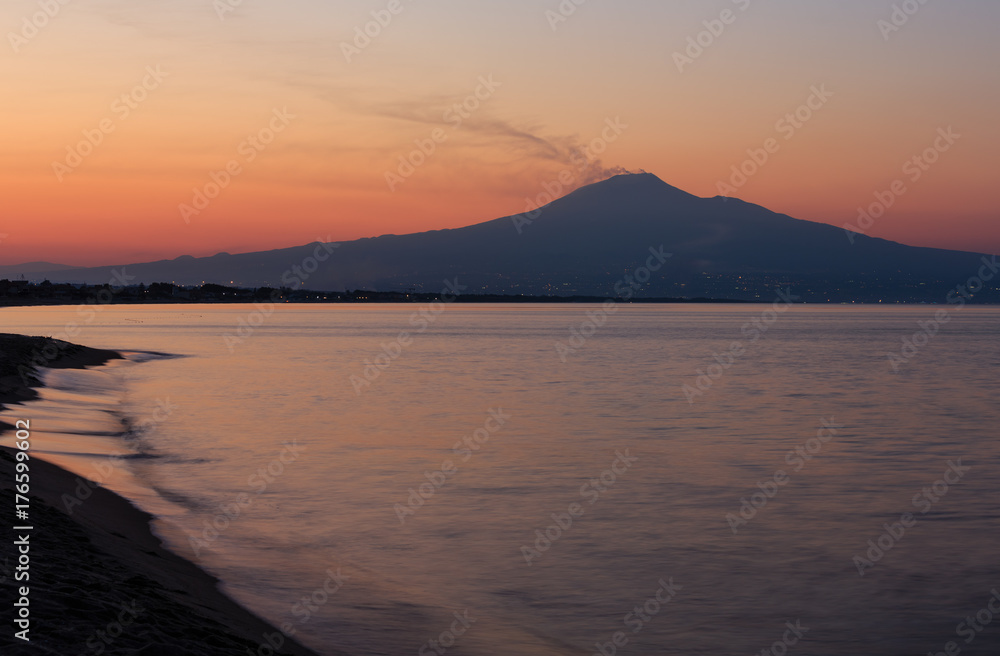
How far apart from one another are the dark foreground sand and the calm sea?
63 centimetres

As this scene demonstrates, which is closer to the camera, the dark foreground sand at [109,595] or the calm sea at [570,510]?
the dark foreground sand at [109,595]

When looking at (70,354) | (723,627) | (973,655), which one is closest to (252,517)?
(723,627)

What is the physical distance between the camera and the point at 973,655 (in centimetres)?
1002

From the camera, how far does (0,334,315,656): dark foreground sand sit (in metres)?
7.82

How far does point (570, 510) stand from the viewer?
55.8 feet

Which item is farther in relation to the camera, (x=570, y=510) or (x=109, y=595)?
(x=570, y=510)

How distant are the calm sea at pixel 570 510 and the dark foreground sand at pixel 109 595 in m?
0.63

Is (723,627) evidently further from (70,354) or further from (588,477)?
(70,354)

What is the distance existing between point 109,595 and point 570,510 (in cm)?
951

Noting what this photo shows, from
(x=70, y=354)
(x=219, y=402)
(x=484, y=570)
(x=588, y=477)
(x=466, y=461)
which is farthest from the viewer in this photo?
(x=70, y=354)

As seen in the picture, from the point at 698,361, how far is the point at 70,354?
40.2 m

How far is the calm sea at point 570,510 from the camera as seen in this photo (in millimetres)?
11047

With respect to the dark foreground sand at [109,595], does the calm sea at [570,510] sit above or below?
below

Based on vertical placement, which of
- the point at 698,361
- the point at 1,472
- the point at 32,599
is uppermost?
the point at 1,472
